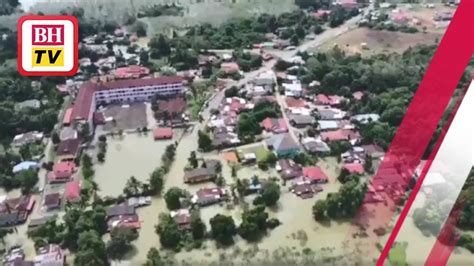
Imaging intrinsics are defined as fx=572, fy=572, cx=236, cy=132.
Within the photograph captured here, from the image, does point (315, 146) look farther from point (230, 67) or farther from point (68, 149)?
point (68, 149)

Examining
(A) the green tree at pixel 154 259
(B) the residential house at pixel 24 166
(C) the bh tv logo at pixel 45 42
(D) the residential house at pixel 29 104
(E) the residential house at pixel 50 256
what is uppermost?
(C) the bh tv logo at pixel 45 42

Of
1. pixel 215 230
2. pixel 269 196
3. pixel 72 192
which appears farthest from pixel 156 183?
pixel 269 196

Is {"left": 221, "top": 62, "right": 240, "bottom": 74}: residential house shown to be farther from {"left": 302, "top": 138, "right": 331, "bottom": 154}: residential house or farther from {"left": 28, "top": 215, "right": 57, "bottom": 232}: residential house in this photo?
{"left": 28, "top": 215, "right": 57, "bottom": 232}: residential house

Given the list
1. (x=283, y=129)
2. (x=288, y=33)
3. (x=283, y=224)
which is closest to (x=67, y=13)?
(x=288, y=33)

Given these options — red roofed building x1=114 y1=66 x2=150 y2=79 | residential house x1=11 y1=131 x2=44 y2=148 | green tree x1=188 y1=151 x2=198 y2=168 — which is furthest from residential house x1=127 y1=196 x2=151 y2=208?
red roofed building x1=114 y1=66 x2=150 y2=79

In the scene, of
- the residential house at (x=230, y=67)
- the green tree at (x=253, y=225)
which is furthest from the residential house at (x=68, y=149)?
the residential house at (x=230, y=67)

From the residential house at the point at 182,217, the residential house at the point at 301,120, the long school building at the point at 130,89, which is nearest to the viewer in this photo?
the residential house at the point at 182,217

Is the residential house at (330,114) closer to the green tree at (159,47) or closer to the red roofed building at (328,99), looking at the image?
the red roofed building at (328,99)
